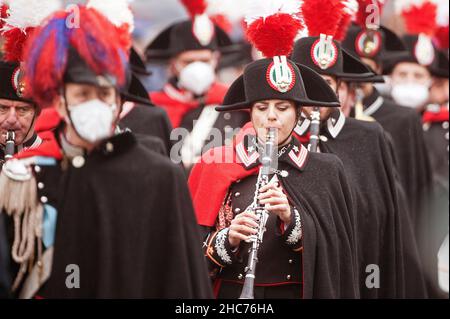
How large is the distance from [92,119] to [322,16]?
3414mm

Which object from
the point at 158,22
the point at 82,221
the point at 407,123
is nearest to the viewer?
the point at 82,221

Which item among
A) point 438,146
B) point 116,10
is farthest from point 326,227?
point 438,146


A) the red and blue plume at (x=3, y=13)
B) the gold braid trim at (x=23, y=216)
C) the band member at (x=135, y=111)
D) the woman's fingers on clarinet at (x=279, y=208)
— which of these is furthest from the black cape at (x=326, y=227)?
the band member at (x=135, y=111)

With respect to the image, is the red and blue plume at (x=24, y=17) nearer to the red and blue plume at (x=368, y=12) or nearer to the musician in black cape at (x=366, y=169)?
the musician in black cape at (x=366, y=169)

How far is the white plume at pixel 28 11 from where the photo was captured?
777 centimetres

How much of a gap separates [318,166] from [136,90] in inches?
49.8

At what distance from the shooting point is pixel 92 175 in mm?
5895

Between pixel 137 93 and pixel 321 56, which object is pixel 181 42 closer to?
pixel 321 56

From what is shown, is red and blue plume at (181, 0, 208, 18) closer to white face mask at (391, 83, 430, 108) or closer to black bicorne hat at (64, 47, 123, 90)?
white face mask at (391, 83, 430, 108)

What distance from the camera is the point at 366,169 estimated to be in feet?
30.5

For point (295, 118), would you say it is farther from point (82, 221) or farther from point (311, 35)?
point (82, 221)

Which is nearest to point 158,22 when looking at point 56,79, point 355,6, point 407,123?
point 407,123

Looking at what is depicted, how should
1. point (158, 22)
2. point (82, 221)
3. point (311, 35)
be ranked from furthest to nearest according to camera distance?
point (158, 22), point (311, 35), point (82, 221)

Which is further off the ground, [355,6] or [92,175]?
[355,6]
